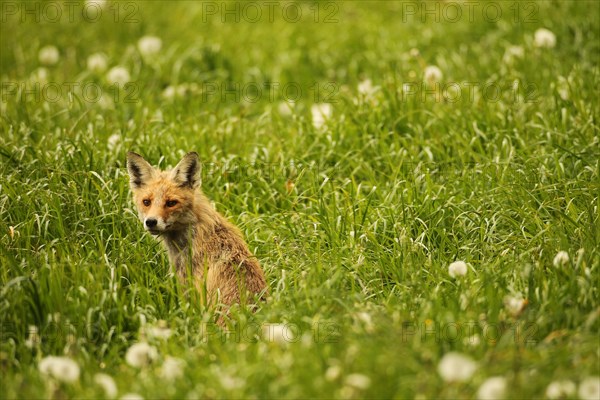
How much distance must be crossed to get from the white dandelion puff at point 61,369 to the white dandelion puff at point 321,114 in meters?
4.21

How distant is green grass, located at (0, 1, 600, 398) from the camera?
469 cm

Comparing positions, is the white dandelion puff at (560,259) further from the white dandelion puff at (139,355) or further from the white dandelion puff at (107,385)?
the white dandelion puff at (107,385)

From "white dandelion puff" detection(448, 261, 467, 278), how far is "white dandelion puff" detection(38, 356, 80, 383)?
249 centimetres

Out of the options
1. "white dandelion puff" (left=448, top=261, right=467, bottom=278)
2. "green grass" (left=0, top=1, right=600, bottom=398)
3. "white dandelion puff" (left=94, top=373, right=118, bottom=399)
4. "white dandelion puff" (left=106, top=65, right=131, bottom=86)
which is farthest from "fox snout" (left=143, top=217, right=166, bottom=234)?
"white dandelion puff" (left=106, top=65, right=131, bottom=86)

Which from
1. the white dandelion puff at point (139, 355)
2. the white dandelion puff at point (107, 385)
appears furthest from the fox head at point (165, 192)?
the white dandelion puff at point (107, 385)

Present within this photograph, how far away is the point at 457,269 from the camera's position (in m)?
5.57

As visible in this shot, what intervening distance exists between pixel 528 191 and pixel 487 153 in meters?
1.17

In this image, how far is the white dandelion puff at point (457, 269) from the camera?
5559 millimetres

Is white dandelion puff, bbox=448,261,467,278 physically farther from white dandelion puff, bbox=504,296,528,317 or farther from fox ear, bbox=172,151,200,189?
fox ear, bbox=172,151,200,189

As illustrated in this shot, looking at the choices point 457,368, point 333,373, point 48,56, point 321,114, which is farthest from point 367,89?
point 457,368

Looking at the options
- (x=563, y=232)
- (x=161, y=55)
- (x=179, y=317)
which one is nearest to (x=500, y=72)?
(x=563, y=232)

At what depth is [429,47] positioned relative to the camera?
10.2 m
